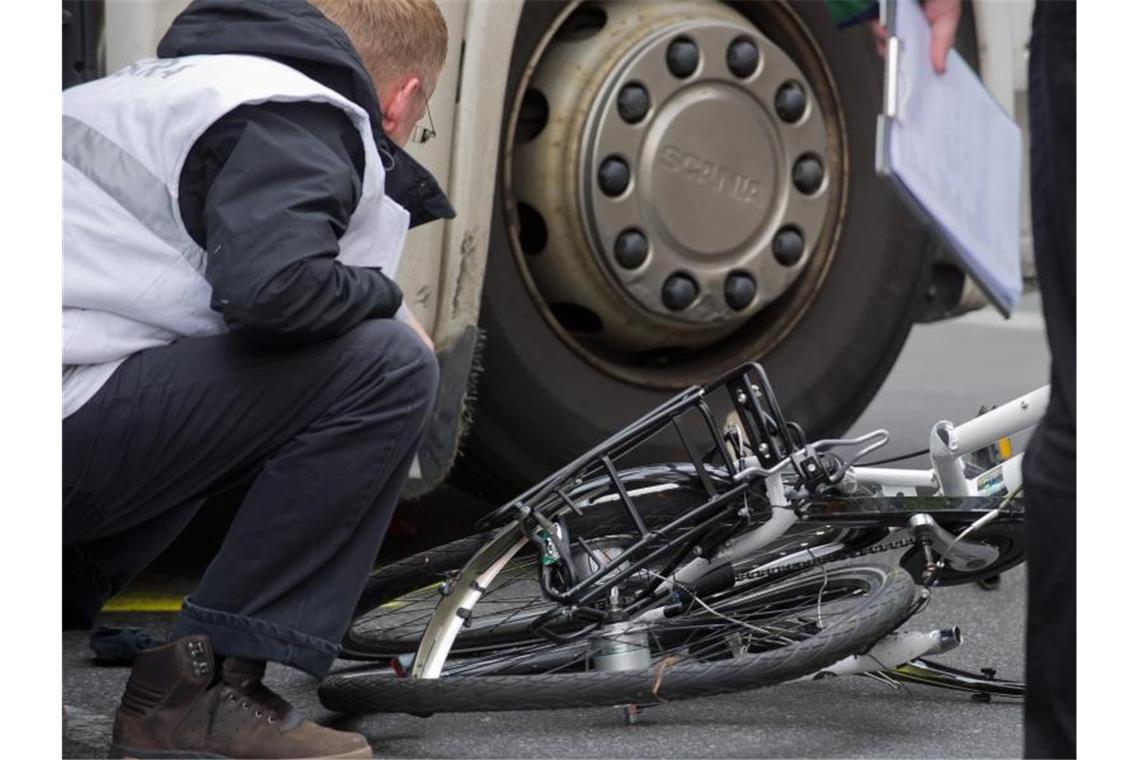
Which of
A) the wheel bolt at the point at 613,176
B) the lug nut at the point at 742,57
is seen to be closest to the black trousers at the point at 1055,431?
the wheel bolt at the point at 613,176

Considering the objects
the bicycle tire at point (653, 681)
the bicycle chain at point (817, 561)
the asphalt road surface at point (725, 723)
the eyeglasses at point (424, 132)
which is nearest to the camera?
the bicycle tire at point (653, 681)

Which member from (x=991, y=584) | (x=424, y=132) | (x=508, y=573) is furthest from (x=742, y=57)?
(x=508, y=573)

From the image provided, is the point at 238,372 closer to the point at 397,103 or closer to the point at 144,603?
the point at 397,103

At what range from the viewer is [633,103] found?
412 cm

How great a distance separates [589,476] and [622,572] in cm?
20

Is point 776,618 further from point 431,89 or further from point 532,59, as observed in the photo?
point 532,59

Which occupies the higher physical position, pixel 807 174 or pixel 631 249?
pixel 807 174

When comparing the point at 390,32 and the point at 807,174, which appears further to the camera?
the point at 807,174

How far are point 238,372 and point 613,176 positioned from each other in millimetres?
Result: 1299

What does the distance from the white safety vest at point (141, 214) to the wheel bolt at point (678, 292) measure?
4.19ft

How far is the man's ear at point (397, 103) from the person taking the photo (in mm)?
3234

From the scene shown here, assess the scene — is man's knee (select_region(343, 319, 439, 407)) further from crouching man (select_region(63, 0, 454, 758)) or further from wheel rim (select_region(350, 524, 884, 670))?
wheel rim (select_region(350, 524, 884, 670))

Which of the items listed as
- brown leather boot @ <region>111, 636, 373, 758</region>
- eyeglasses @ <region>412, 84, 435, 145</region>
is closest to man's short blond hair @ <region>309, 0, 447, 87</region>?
eyeglasses @ <region>412, 84, 435, 145</region>

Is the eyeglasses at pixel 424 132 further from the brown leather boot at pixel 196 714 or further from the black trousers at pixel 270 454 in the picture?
the brown leather boot at pixel 196 714
